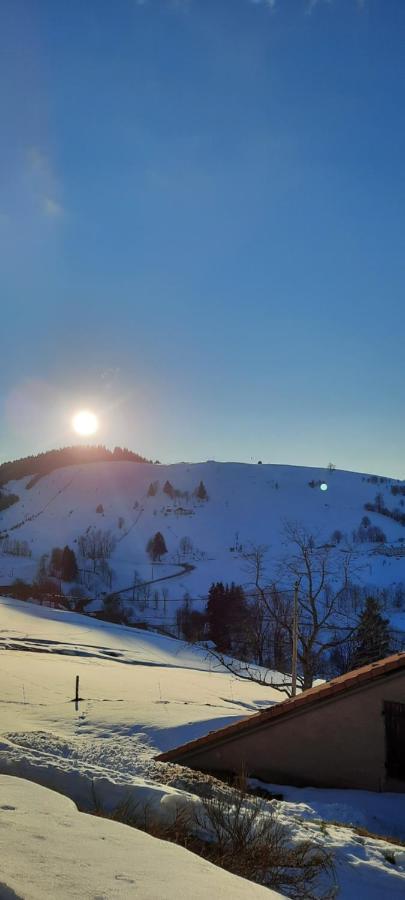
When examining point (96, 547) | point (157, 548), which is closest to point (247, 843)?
point (157, 548)

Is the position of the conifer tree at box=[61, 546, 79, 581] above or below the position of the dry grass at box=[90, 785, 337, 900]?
below

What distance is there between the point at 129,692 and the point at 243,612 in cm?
4804

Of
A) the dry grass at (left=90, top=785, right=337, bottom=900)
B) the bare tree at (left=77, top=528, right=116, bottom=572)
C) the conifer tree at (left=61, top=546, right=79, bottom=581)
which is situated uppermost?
the bare tree at (left=77, top=528, right=116, bottom=572)

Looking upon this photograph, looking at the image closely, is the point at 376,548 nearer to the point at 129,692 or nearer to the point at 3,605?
the point at 3,605

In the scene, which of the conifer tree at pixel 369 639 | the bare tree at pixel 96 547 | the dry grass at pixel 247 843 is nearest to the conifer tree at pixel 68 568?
the bare tree at pixel 96 547

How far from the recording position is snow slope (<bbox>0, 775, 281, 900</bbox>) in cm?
367

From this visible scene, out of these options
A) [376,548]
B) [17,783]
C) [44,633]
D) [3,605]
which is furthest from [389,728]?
[376,548]

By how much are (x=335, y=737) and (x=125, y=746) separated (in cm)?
631

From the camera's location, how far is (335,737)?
37.5ft

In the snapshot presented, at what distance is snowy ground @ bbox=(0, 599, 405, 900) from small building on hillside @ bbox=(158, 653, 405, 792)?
1.28ft

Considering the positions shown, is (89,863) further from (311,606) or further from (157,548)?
(157,548)

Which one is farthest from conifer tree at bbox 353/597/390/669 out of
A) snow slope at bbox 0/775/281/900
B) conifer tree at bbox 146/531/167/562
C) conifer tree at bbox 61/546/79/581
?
conifer tree at bbox 146/531/167/562

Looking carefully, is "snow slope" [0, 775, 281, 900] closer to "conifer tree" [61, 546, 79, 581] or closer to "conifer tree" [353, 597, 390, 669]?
"conifer tree" [353, 597, 390, 669]

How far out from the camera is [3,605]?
7744cm
